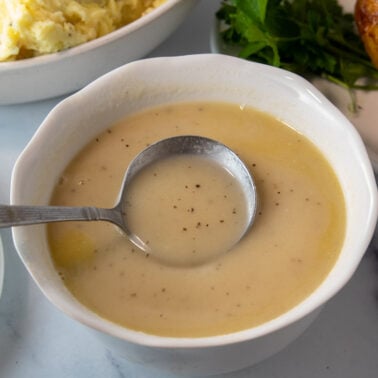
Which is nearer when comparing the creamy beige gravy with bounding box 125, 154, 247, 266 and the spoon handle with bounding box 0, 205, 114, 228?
the spoon handle with bounding box 0, 205, 114, 228

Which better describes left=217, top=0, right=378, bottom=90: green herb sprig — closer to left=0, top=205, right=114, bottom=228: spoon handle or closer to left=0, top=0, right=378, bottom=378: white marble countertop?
left=0, top=0, right=378, bottom=378: white marble countertop

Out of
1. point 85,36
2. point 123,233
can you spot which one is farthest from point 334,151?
point 85,36

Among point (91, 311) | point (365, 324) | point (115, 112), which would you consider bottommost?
point (365, 324)

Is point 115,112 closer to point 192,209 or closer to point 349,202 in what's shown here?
point 192,209

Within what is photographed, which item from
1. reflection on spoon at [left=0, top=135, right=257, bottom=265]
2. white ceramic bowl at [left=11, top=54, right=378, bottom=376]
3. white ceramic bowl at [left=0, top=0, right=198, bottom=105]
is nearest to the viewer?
white ceramic bowl at [left=11, top=54, right=378, bottom=376]


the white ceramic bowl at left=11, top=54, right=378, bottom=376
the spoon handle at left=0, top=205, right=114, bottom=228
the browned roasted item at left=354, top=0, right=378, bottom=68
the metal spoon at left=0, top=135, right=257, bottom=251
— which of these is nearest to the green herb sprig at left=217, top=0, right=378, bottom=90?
the browned roasted item at left=354, top=0, right=378, bottom=68

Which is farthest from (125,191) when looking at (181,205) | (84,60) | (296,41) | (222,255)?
(296,41)

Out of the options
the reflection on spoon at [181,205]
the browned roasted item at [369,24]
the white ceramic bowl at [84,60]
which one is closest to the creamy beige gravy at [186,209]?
the reflection on spoon at [181,205]

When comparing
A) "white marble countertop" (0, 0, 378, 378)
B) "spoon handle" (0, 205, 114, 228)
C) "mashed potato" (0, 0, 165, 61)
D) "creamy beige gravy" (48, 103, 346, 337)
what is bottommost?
"white marble countertop" (0, 0, 378, 378)
